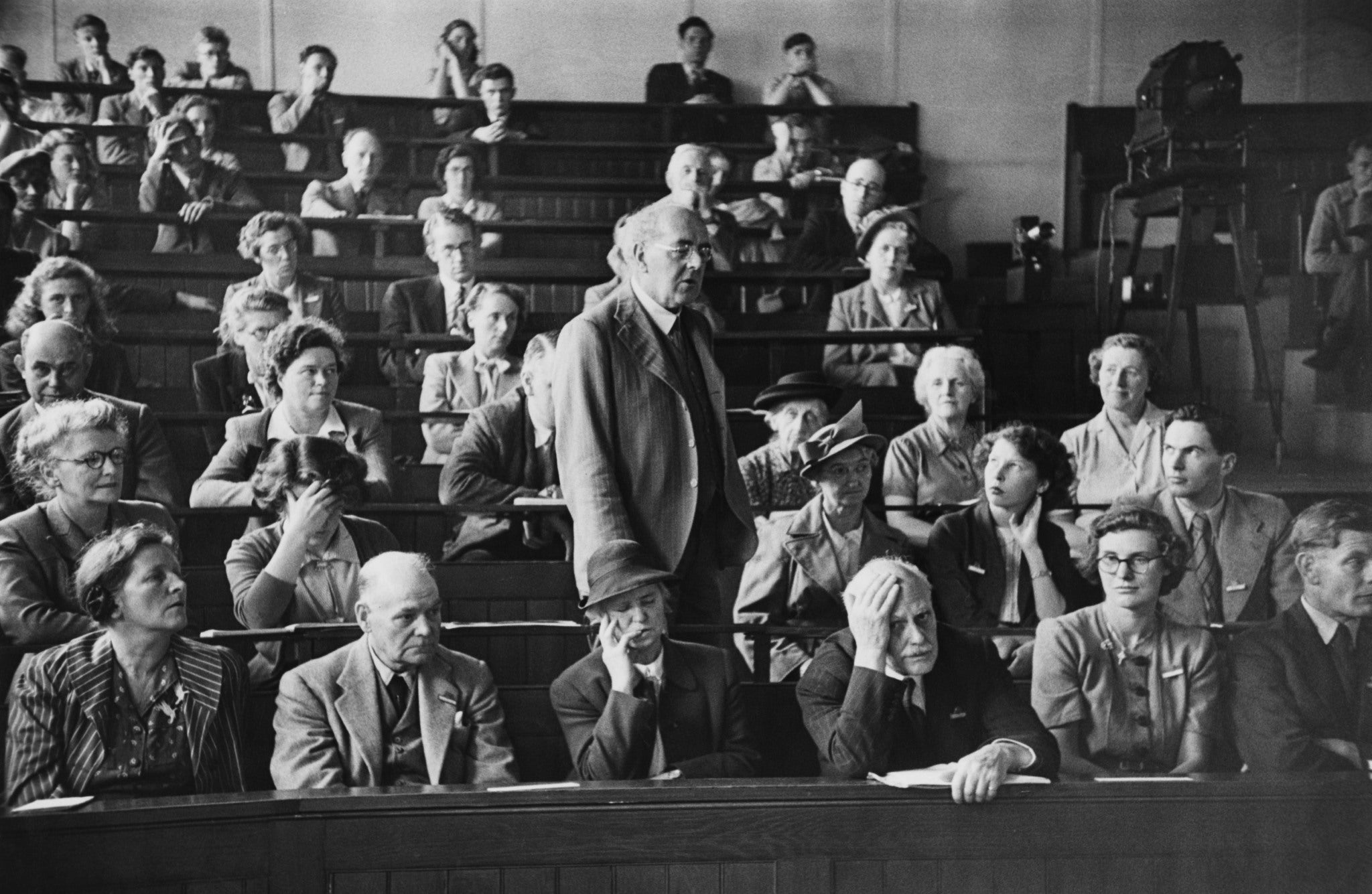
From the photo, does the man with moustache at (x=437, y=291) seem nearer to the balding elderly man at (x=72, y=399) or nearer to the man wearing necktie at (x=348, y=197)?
the man wearing necktie at (x=348, y=197)

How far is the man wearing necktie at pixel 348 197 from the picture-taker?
16.9 feet

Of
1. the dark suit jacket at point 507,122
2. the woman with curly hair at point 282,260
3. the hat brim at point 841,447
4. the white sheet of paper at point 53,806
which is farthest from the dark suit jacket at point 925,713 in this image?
the dark suit jacket at point 507,122

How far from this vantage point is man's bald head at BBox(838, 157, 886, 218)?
16.7 ft

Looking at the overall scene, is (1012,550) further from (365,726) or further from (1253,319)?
(1253,319)

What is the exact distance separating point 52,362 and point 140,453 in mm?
246

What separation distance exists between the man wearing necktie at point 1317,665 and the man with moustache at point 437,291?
2520 mm

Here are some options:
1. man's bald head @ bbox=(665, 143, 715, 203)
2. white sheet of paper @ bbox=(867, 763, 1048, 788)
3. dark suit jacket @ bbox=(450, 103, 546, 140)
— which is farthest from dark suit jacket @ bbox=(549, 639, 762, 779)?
dark suit jacket @ bbox=(450, 103, 546, 140)

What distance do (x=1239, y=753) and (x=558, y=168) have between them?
462cm

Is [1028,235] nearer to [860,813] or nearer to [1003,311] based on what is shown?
[1003,311]

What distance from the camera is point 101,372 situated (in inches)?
140

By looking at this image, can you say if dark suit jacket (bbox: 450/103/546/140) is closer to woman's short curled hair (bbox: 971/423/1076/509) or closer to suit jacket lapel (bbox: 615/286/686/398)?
woman's short curled hair (bbox: 971/423/1076/509)

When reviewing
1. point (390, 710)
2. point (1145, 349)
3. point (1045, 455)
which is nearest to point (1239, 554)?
point (1045, 455)

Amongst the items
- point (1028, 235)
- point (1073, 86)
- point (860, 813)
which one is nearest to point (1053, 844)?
point (860, 813)

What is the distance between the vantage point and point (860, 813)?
198 centimetres
